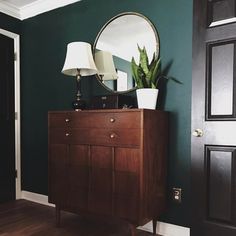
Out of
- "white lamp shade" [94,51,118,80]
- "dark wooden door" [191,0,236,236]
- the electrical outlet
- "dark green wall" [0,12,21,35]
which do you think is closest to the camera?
"dark wooden door" [191,0,236,236]

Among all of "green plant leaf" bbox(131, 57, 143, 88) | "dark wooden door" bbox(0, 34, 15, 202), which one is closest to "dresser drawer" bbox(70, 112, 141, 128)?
"green plant leaf" bbox(131, 57, 143, 88)

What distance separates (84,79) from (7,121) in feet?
3.55

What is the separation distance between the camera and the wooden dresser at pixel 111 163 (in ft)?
5.78

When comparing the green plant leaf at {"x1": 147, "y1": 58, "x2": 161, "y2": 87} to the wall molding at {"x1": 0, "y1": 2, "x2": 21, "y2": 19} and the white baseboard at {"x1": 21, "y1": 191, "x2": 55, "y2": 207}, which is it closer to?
the white baseboard at {"x1": 21, "y1": 191, "x2": 55, "y2": 207}

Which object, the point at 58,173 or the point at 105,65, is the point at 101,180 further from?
the point at 105,65

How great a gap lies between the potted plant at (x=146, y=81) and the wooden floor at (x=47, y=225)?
95cm

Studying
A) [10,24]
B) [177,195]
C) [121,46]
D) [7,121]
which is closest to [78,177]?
[177,195]

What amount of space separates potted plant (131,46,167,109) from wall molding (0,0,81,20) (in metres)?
1.24

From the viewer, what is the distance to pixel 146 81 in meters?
2.01

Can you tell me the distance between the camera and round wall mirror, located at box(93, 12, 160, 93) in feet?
7.18

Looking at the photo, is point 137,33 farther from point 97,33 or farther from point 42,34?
point 42,34

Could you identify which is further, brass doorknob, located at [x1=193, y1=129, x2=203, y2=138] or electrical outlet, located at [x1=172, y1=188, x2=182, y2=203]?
electrical outlet, located at [x1=172, y1=188, x2=182, y2=203]

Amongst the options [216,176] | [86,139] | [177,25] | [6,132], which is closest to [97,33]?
[177,25]

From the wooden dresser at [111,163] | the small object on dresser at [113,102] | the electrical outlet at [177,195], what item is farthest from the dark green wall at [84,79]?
the small object on dresser at [113,102]
